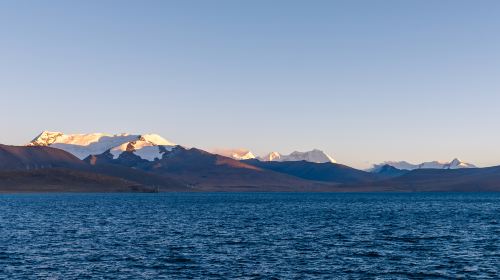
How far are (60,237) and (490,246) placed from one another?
2566 inches

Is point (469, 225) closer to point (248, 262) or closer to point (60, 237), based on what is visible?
point (248, 262)

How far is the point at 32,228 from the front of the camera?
113188 millimetres

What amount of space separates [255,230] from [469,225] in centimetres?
4646

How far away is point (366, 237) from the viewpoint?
98.2 m

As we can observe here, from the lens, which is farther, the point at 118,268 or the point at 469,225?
the point at 469,225

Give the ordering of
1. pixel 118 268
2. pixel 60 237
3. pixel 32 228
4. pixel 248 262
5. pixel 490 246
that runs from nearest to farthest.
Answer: pixel 118 268 < pixel 248 262 < pixel 490 246 < pixel 60 237 < pixel 32 228

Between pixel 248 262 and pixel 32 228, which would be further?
pixel 32 228

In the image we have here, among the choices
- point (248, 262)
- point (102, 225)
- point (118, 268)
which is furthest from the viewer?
point (102, 225)

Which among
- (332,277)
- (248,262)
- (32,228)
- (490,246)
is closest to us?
(332,277)

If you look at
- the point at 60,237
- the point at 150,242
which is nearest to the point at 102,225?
the point at 60,237

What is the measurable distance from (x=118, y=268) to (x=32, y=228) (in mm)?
54635

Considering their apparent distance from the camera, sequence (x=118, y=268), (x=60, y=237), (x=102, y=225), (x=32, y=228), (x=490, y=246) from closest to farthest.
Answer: (x=118, y=268) → (x=490, y=246) → (x=60, y=237) → (x=32, y=228) → (x=102, y=225)

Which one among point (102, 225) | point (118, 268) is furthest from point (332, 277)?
point (102, 225)

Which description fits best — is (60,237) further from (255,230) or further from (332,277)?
(332,277)
